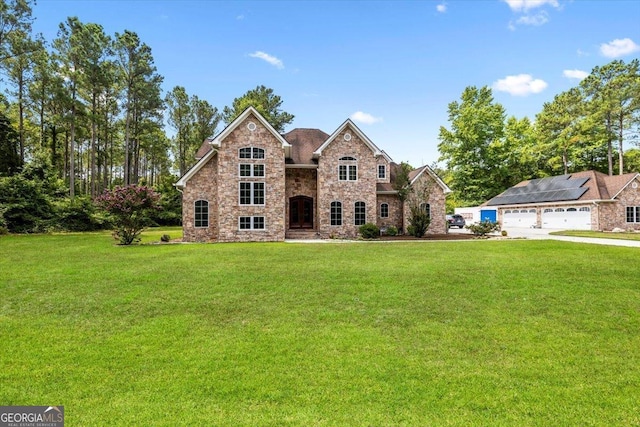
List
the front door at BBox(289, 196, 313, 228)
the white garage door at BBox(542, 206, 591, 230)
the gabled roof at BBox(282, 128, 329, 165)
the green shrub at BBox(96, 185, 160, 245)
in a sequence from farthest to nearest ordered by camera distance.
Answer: the white garage door at BBox(542, 206, 591, 230) < the front door at BBox(289, 196, 313, 228) < the gabled roof at BBox(282, 128, 329, 165) < the green shrub at BBox(96, 185, 160, 245)

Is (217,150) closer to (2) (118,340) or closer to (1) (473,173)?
(2) (118,340)

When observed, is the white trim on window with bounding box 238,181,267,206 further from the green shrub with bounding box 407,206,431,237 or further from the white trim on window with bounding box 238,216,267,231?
the green shrub with bounding box 407,206,431,237

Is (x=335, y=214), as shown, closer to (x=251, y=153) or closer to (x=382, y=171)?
(x=382, y=171)

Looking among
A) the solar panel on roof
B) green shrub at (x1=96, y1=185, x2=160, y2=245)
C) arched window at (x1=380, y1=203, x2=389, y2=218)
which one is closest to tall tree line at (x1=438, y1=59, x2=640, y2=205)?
the solar panel on roof

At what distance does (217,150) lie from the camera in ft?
66.5

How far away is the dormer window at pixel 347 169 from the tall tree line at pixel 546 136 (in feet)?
95.4

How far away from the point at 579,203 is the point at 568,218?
1.91 meters

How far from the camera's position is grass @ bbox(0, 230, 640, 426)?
354 cm

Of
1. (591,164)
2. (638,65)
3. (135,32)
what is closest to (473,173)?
(591,164)

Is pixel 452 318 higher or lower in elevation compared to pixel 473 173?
lower

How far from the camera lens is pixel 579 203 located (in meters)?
29.4

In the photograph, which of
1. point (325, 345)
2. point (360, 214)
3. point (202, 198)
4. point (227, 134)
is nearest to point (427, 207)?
point (360, 214)

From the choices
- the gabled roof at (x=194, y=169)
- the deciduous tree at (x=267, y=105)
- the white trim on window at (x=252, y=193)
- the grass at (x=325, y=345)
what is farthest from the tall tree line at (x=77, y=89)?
the grass at (x=325, y=345)

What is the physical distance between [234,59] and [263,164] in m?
6.98
